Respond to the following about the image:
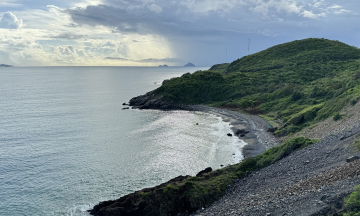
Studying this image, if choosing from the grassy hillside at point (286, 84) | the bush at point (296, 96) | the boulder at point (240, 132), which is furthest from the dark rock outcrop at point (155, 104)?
the boulder at point (240, 132)

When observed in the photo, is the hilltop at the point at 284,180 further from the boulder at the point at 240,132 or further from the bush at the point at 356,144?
the boulder at the point at 240,132


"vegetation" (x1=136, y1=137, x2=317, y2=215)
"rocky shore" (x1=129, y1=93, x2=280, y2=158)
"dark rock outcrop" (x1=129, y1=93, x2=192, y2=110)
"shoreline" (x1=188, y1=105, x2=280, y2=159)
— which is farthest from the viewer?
"dark rock outcrop" (x1=129, y1=93, x2=192, y2=110)

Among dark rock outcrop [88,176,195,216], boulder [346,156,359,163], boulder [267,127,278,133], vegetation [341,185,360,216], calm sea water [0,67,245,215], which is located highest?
boulder [346,156,359,163]

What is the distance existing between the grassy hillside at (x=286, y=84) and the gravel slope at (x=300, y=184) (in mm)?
26278

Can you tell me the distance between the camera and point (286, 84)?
105 m

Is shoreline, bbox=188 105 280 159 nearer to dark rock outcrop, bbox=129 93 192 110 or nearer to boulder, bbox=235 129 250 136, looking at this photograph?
boulder, bbox=235 129 250 136

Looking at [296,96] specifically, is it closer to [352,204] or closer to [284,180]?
[284,180]

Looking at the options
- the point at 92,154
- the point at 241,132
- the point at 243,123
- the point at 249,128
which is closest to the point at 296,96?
the point at 243,123

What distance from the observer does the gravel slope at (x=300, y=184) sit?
A: 1773 cm

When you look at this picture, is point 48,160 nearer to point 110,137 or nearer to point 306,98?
point 110,137


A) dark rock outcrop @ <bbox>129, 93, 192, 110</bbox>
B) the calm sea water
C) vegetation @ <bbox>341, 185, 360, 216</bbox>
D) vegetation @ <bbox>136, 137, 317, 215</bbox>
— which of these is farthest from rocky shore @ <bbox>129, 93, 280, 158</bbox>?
vegetation @ <bbox>341, 185, 360, 216</bbox>

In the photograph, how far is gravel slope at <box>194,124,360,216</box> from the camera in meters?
17.7

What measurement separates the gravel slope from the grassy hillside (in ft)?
86.2

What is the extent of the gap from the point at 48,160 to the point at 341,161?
1723 inches
